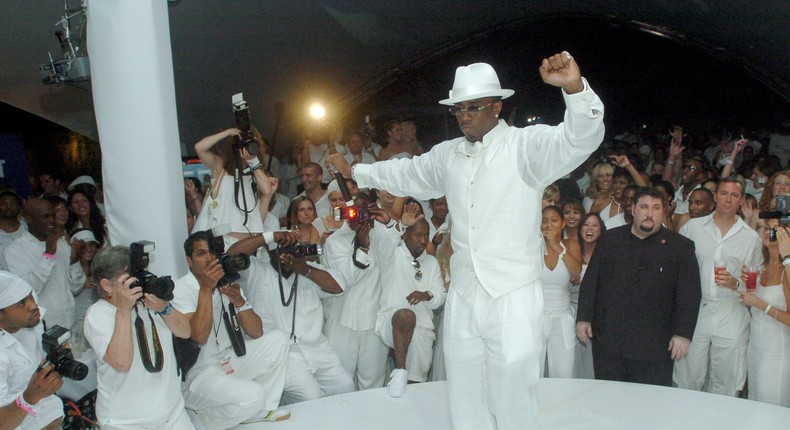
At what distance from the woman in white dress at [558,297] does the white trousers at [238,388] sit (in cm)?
167

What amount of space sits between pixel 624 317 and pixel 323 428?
175cm

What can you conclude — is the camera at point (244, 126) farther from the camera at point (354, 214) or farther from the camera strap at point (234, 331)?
the camera strap at point (234, 331)

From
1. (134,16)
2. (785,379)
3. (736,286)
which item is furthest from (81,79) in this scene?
(785,379)

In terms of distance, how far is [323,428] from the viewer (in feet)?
12.6

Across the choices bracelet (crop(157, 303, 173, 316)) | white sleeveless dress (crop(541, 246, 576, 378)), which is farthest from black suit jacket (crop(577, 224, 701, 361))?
bracelet (crop(157, 303, 173, 316))

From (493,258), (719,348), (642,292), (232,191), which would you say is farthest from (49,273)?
(719,348)

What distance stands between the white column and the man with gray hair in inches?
63.0

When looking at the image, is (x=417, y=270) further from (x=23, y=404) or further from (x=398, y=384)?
(x=23, y=404)

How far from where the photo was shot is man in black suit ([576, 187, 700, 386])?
413 cm

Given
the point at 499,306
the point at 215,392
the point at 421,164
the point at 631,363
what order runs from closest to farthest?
the point at 499,306, the point at 421,164, the point at 215,392, the point at 631,363

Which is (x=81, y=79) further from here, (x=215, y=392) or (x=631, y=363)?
(x=631, y=363)

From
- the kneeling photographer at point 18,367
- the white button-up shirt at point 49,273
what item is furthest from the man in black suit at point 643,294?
the white button-up shirt at point 49,273

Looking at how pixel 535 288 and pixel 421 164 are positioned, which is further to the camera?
pixel 421 164

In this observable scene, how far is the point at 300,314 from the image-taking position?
4.47 metres
